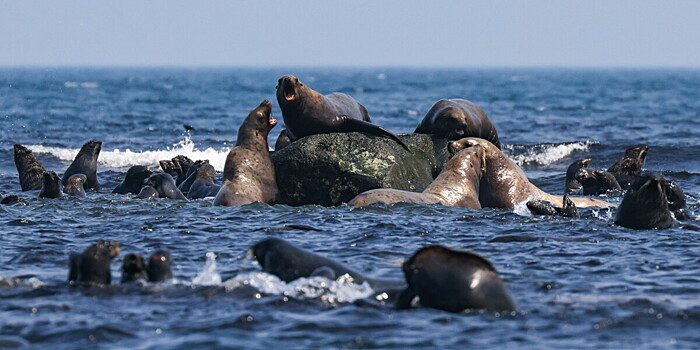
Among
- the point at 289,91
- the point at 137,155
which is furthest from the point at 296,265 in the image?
the point at 137,155

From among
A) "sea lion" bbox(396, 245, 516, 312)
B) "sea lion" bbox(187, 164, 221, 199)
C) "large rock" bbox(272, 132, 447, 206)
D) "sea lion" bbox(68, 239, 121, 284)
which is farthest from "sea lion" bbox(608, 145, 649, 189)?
"sea lion" bbox(68, 239, 121, 284)

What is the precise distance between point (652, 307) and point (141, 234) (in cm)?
489

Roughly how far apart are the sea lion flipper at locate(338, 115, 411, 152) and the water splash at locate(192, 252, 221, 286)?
5242 millimetres

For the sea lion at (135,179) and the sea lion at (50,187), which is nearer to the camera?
the sea lion at (50,187)

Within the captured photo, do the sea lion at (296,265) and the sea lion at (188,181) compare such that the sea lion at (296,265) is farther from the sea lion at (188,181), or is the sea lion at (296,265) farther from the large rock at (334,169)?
the sea lion at (188,181)

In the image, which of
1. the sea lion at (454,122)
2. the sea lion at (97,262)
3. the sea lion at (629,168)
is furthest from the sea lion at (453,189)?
the sea lion at (97,262)

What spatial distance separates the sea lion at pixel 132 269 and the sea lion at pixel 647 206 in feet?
16.5

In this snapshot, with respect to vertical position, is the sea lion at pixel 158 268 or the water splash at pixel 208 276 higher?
the sea lion at pixel 158 268

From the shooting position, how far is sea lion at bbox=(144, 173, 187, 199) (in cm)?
1234

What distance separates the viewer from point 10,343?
5215mm

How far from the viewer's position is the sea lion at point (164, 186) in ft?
40.5

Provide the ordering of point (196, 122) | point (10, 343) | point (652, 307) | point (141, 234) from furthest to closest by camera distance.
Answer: point (196, 122)
point (141, 234)
point (652, 307)
point (10, 343)

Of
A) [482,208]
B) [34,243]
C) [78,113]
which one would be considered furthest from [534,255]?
[78,113]

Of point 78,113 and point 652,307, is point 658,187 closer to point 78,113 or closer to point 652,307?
point 652,307
